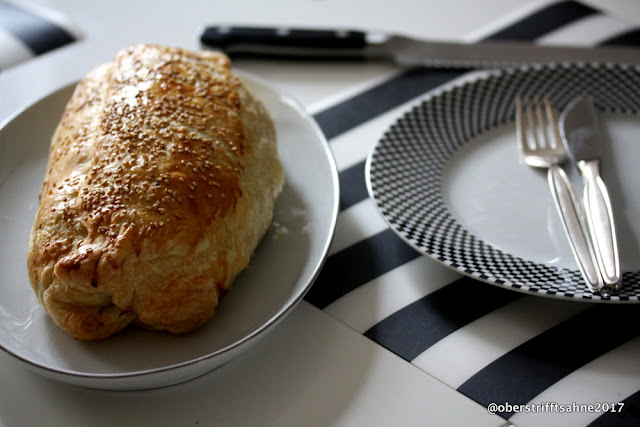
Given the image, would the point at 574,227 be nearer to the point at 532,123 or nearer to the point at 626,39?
the point at 532,123

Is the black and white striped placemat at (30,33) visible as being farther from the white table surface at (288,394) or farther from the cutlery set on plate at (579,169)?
the cutlery set on plate at (579,169)

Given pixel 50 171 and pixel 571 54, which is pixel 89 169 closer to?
pixel 50 171

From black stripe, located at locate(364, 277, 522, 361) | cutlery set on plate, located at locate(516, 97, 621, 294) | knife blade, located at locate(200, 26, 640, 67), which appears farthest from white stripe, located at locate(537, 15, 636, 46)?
black stripe, located at locate(364, 277, 522, 361)

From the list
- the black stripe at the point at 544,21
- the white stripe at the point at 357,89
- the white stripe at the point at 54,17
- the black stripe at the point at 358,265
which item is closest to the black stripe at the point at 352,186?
the black stripe at the point at 358,265

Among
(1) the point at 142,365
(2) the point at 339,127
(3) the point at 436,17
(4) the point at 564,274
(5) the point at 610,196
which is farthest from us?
(3) the point at 436,17

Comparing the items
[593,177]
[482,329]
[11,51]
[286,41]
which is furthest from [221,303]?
[11,51]

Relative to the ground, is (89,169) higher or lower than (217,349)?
higher

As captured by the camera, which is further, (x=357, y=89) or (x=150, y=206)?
(x=357, y=89)

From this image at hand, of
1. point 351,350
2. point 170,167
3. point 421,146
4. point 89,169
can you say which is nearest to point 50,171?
point 89,169
